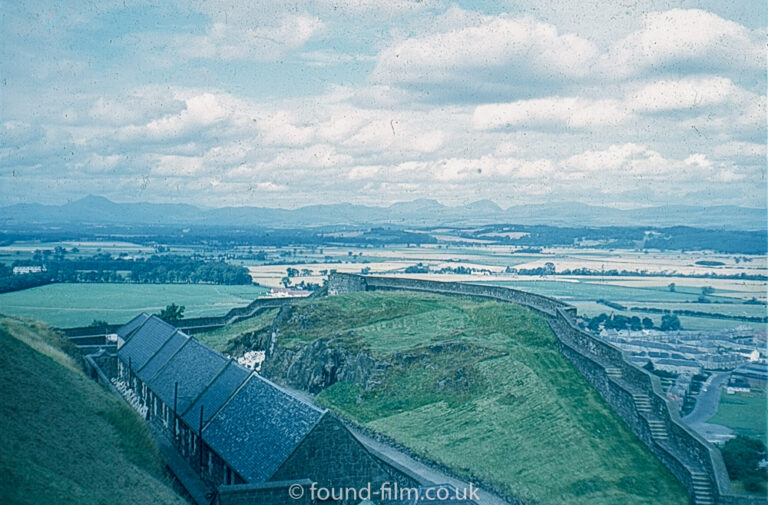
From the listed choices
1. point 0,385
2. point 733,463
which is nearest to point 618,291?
point 733,463

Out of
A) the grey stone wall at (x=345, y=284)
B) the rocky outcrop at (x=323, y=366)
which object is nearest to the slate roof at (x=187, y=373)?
the rocky outcrop at (x=323, y=366)

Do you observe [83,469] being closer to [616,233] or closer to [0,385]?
[0,385]

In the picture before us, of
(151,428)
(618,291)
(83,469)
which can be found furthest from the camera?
(618,291)

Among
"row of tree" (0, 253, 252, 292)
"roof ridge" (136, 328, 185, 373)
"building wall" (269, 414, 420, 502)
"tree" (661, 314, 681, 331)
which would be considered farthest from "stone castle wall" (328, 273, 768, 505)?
"row of tree" (0, 253, 252, 292)

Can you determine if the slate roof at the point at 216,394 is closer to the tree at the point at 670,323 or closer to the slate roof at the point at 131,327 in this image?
the slate roof at the point at 131,327

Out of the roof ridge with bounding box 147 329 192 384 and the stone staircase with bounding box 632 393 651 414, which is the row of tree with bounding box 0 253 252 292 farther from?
the stone staircase with bounding box 632 393 651 414

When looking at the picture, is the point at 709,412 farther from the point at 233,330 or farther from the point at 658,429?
the point at 233,330

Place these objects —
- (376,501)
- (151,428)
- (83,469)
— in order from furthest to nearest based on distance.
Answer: (151,428), (376,501), (83,469)

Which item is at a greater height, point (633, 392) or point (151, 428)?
point (633, 392)
